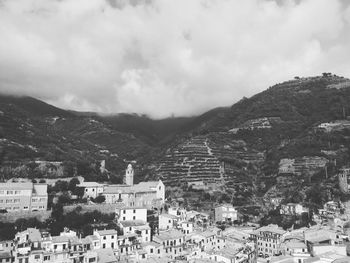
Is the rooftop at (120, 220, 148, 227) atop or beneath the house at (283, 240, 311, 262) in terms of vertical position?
atop

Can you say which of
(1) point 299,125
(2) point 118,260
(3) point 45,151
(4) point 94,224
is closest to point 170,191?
(3) point 45,151

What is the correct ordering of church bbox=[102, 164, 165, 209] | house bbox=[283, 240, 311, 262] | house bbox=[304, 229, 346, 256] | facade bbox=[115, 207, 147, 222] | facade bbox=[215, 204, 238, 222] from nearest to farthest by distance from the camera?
1. house bbox=[283, 240, 311, 262]
2. house bbox=[304, 229, 346, 256]
3. facade bbox=[115, 207, 147, 222]
4. church bbox=[102, 164, 165, 209]
5. facade bbox=[215, 204, 238, 222]

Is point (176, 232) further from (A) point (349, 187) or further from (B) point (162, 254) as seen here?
(A) point (349, 187)

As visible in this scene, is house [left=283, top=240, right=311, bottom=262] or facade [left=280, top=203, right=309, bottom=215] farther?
facade [left=280, top=203, right=309, bottom=215]

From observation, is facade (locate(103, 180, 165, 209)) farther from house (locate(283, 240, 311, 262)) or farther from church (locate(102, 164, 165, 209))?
house (locate(283, 240, 311, 262))

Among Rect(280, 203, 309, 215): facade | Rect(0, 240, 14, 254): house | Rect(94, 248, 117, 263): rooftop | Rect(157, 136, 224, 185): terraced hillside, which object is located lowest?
Rect(94, 248, 117, 263): rooftop

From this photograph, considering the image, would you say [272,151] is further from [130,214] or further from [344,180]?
[130,214]

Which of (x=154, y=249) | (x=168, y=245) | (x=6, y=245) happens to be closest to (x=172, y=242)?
(x=168, y=245)

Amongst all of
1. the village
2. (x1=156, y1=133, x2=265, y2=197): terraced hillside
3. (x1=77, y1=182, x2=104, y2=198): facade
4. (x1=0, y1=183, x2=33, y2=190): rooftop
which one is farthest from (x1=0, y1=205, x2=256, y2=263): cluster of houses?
(x1=156, y1=133, x2=265, y2=197): terraced hillside
